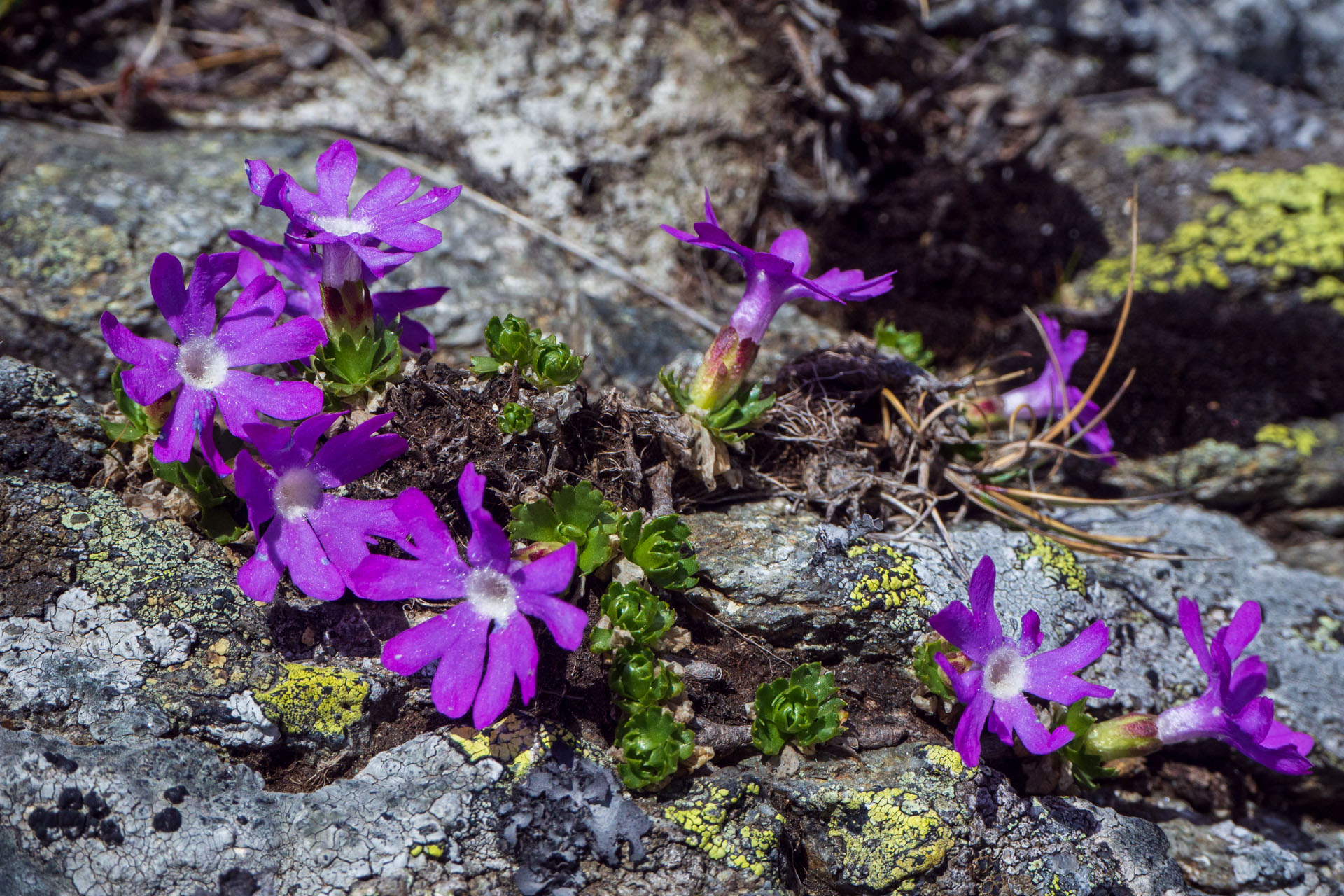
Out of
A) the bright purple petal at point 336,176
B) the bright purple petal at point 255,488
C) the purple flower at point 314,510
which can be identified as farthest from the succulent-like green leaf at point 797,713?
the bright purple petal at point 336,176

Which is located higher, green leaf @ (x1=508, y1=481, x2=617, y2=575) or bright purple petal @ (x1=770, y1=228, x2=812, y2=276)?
bright purple petal @ (x1=770, y1=228, x2=812, y2=276)

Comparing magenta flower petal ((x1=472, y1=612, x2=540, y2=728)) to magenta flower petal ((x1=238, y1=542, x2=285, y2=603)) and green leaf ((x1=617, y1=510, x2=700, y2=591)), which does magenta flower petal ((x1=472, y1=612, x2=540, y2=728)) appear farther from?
magenta flower petal ((x1=238, y1=542, x2=285, y2=603))

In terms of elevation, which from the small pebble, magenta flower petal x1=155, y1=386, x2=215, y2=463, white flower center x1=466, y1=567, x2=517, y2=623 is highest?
magenta flower petal x1=155, y1=386, x2=215, y2=463

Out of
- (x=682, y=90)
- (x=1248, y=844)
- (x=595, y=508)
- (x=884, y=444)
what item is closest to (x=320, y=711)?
(x=595, y=508)

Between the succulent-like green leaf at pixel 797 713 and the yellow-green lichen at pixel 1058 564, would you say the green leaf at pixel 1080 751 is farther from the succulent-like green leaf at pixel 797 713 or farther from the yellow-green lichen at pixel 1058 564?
the succulent-like green leaf at pixel 797 713

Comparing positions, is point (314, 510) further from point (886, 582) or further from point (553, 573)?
point (886, 582)

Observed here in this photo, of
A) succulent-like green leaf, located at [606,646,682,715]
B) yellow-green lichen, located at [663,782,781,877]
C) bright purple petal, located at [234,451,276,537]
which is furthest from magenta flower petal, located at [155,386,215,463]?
yellow-green lichen, located at [663,782,781,877]
